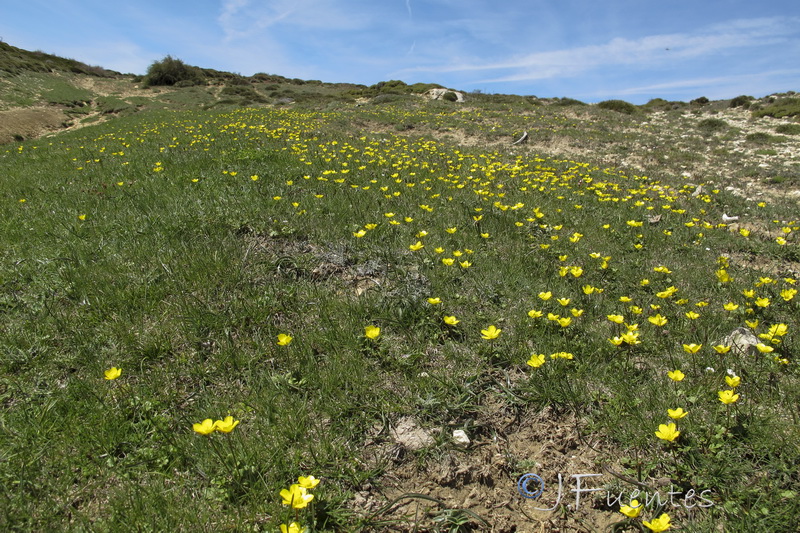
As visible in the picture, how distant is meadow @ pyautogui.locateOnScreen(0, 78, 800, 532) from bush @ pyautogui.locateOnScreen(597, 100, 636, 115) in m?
31.8

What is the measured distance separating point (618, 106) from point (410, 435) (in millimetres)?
38926

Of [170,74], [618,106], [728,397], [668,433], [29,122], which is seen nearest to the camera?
[668,433]

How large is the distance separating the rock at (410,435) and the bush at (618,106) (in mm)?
37031

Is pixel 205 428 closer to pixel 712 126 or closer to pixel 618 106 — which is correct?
pixel 712 126

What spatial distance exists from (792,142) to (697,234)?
59.0ft

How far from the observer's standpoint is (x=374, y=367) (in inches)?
121

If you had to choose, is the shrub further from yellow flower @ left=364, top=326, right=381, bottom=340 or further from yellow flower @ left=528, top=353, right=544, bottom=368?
yellow flower @ left=364, top=326, right=381, bottom=340

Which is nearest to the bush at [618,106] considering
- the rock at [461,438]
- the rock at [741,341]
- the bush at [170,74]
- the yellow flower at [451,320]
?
the rock at [741,341]

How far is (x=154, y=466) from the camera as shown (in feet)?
7.63

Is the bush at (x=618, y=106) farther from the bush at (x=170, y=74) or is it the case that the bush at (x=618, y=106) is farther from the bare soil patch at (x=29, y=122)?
the bush at (x=170, y=74)

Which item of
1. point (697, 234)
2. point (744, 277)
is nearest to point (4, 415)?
point (744, 277)

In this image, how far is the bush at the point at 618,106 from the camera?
3241 cm

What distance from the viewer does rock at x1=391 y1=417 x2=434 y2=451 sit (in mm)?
2553

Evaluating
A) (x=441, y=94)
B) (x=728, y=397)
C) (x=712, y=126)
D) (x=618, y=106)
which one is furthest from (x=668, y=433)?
(x=618, y=106)
